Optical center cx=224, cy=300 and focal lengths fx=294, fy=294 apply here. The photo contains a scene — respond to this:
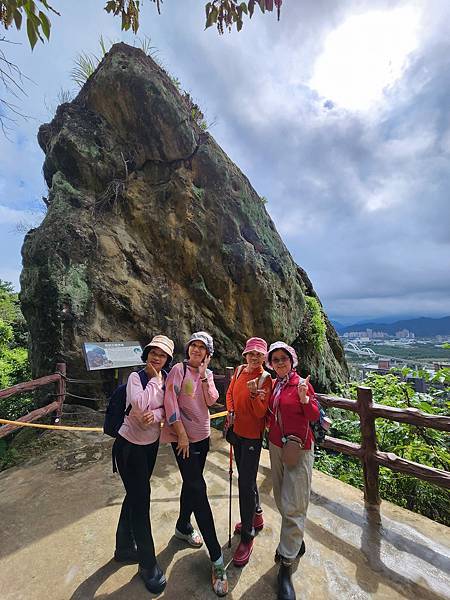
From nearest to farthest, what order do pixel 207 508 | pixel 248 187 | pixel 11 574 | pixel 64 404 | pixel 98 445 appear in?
1. pixel 207 508
2. pixel 11 574
3. pixel 98 445
4. pixel 64 404
5. pixel 248 187

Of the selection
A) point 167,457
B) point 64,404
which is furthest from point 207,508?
point 64,404

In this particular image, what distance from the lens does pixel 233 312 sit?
29.5 feet

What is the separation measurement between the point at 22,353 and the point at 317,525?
39.5 ft

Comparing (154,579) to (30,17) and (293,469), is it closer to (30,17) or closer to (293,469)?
(293,469)

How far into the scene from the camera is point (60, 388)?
19.0ft

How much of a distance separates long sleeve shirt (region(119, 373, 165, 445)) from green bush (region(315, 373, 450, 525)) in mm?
2655

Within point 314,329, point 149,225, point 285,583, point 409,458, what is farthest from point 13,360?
point 409,458

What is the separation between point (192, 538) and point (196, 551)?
0.33ft

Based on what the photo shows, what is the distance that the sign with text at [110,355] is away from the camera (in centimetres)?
562

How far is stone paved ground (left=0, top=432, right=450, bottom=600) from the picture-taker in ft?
7.56

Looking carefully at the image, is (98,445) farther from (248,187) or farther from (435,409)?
(248,187)

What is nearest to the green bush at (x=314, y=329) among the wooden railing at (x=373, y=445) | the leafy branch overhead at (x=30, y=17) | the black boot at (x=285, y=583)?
the wooden railing at (x=373, y=445)

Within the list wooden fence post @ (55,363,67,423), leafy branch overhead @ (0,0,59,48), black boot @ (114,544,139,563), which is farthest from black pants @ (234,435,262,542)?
wooden fence post @ (55,363,67,423)

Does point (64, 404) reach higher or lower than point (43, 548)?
higher
